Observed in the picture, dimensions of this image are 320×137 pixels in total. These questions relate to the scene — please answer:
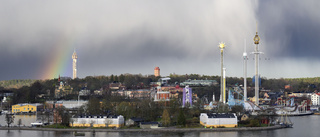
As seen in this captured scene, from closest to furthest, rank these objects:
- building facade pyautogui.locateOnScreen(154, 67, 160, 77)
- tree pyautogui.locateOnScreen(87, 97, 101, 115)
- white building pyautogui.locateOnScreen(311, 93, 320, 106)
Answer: tree pyautogui.locateOnScreen(87, 97, 101, 115) → white building pyautogui.locateOnScreen(311, 93, 320, 106) → building facade pyautogui.locateOnScreen(154, 67, 160, 77)

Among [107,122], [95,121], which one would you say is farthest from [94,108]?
[107,122]

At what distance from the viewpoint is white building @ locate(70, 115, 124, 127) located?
24.7m

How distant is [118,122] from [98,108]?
18.8 feet

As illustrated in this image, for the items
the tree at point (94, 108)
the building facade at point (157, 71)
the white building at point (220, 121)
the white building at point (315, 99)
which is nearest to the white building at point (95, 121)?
the tree at point (94, 108)

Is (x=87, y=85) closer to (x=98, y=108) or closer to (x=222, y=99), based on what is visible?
(x=222, y=99)

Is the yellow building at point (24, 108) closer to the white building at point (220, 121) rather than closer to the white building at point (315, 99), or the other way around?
the white building at point (220, 121)

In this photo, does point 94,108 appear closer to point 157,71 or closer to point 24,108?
point 24,108

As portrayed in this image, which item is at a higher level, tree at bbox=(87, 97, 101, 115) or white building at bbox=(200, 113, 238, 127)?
tree at bbox=(87, 97, 101, 115)

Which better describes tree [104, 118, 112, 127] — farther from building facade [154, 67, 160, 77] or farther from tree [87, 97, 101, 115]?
building facade [154, 67, 160, 77]

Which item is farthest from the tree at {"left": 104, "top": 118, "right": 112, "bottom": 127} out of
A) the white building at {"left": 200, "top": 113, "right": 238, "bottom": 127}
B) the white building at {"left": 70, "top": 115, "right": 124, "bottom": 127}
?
the white building at {"left": 200, "top": 113, "right": 238, "bottom": 127}

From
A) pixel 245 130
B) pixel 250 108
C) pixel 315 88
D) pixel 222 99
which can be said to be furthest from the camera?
pixel 315 88

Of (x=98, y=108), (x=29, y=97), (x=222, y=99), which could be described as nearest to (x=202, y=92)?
(x=222, y=99)

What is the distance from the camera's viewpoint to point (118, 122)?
24766mm

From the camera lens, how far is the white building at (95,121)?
24.7 m
